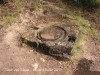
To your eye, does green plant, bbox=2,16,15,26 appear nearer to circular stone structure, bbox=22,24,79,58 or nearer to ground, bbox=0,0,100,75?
ground, bbox=0,0,100,75

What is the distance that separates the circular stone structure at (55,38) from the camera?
3914 millimetres

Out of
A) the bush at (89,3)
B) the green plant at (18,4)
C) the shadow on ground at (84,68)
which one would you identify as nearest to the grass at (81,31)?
the shadow on ground at (84,68)

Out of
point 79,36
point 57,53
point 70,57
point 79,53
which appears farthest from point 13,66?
point 79,36

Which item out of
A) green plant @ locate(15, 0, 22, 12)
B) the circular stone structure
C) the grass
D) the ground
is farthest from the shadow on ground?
green plant @ locate(15, 0, 22, 12)

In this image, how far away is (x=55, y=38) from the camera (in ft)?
13.5

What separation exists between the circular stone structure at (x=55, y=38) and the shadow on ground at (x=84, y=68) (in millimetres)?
387

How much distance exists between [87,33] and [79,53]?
0.82 meters

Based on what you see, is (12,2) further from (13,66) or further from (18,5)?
(13,66)

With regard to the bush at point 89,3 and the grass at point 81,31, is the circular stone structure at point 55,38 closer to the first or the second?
the grass at point 81,31

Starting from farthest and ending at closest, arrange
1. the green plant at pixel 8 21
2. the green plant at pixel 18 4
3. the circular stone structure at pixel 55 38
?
the green plant at pixel 18 4 → the green plant at pixel 8 21 → the circular stone structure at pixel 55 38

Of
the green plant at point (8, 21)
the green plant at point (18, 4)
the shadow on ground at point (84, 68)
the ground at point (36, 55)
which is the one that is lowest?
the shadow on ground at point (84, 68)

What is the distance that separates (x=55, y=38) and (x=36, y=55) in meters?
0.64

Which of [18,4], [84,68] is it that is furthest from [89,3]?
[84,68]

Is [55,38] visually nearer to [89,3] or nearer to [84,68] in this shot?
[84,68]
